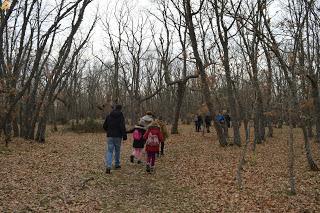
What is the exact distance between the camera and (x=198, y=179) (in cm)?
1018

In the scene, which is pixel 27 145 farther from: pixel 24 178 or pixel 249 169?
pixel 249 169

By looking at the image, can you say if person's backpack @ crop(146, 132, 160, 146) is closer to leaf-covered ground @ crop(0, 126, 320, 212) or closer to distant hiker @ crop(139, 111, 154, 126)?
leaf-covered ground @ crop(0, 126, 320, 212)

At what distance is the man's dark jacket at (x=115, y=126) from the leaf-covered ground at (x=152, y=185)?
1.25 meters

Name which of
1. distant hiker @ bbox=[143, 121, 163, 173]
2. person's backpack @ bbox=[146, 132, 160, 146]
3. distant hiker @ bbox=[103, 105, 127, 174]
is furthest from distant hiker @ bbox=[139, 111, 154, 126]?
distant hiker @ bbox=[103, 105, 127, 174]

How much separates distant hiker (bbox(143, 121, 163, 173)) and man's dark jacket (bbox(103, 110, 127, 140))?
78 centimetres

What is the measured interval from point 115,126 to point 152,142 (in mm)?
1296

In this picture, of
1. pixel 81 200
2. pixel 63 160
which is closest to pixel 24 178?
pixel 81 200

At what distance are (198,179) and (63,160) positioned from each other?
17.7 feet

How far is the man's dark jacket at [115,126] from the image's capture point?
10586mm

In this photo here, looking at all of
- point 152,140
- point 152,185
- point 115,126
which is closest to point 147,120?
point 152,140

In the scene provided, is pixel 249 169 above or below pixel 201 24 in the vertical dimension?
below

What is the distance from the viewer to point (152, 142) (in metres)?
10.6

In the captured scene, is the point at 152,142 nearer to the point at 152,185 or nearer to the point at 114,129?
the point at 114,129

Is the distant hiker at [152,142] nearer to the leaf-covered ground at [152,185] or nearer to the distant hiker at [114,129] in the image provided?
the leaf-covered ground at [152,185]
